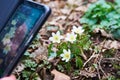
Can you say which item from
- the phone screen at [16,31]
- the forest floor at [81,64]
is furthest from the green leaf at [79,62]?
the phone screen at [16,31]

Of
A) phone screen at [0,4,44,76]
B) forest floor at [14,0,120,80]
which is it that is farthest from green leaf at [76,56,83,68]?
phone screen at [0,4,44,76]

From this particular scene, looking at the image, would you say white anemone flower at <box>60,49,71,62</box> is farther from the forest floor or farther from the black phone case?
the black phone case

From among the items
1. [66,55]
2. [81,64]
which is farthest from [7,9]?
[81,64]

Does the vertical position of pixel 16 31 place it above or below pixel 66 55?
above

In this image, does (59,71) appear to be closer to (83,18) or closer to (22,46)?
(22,46)

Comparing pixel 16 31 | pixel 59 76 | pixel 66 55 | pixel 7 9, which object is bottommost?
pixel 59 76

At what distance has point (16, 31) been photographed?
1.42 metres

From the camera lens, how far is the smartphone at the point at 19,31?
4.40 ft

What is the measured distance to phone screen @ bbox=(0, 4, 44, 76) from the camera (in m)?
1.37

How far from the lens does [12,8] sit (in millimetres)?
1357

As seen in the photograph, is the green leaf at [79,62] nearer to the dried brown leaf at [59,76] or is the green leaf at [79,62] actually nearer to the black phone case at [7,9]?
the dried brown leaf at [59,76]

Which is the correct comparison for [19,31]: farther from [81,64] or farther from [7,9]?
[81,64]

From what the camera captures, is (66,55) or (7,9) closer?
(7,9)

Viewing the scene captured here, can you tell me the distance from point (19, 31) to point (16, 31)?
0.02 meters
